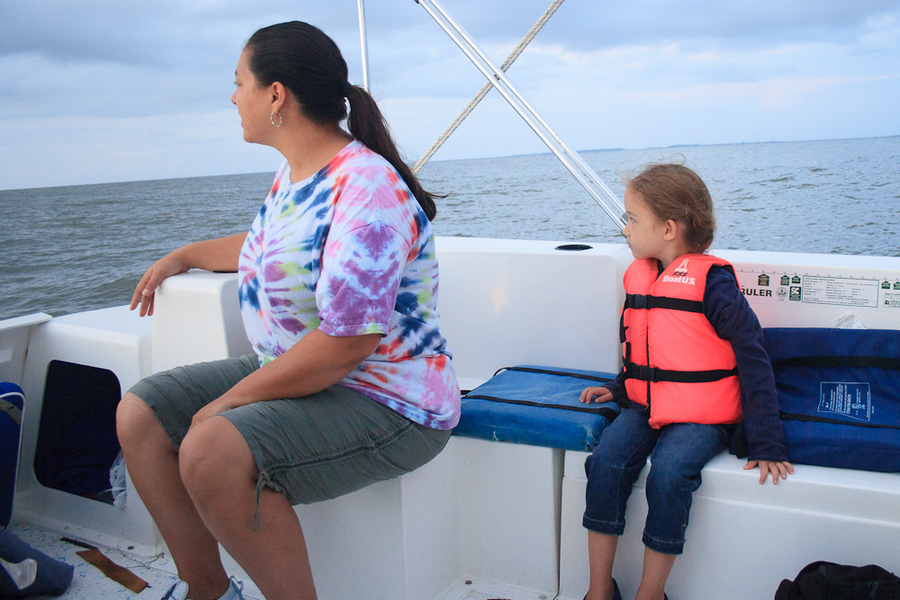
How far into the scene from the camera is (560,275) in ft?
7.05

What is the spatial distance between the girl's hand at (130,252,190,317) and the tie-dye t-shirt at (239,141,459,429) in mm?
378

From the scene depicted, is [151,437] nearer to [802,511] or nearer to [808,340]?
[802,511]

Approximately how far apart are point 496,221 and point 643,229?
70.2 feet

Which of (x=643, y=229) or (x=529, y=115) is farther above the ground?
(x=529, y=115)

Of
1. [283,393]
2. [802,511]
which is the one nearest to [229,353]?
[283,393]

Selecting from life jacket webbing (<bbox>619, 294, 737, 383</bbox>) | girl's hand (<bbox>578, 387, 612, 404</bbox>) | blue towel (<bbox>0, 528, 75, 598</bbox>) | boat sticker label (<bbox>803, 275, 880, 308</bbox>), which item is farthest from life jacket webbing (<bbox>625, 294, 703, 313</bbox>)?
blue towel (<bbox>0, 528, 75, 598</bbox>)

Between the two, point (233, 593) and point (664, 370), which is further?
point (664, 370)

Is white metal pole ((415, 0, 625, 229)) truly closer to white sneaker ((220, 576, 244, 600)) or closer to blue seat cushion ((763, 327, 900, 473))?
blue seat cushion ((763, 327, 900, 473))

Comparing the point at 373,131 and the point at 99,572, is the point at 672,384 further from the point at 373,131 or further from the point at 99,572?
the point at 99,572

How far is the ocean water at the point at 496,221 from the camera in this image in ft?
54.5

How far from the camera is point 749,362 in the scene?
1466mm

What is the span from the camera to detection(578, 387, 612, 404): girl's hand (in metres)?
1.69

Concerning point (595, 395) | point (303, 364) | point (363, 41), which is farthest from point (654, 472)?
point (363, 41)

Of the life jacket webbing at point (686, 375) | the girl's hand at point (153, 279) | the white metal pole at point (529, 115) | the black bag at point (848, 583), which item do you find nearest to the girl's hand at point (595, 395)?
the life jacket webbing at point (686, 375)
